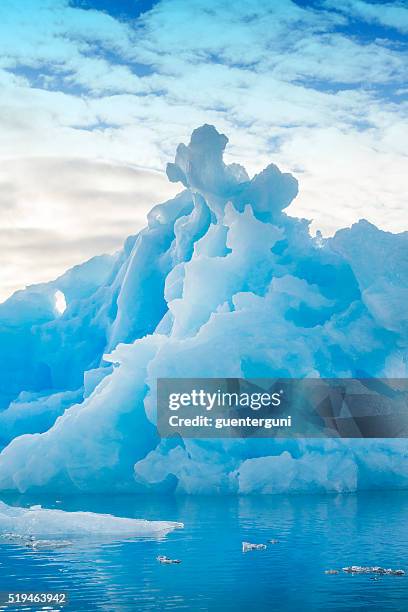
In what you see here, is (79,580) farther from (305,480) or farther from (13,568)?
(305,480)

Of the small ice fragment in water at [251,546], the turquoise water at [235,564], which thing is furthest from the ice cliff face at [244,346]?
the small ice fragment in water at [251,546]

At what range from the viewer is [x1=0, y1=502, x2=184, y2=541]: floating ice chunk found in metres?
11.8

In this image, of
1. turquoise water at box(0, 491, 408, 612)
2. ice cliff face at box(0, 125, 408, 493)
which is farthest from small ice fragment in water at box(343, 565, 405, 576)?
ice cliff face at box(0, 125, 408, 493)

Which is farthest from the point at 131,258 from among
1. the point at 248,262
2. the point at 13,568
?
the point at 13,568

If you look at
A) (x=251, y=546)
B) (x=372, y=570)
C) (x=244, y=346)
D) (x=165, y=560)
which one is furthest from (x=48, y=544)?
(x=244, y=346)

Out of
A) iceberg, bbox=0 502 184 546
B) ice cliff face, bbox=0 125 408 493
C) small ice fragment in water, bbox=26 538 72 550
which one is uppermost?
ice cliff face, bbox=0 125 408 493

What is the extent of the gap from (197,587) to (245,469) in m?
7.54

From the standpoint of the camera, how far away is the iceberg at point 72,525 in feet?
38.8

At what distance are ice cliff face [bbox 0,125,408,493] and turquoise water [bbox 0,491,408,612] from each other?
185cm

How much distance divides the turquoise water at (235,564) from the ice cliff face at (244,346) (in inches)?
72.9

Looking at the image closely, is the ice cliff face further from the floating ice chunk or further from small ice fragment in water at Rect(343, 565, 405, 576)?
small ice fragment in water at Rect(343, 565, 405, 576)

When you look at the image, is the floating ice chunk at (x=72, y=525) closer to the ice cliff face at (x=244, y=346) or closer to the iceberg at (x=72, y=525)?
the iceberg at (x=72, y=525)

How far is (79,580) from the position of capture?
28.3 feet

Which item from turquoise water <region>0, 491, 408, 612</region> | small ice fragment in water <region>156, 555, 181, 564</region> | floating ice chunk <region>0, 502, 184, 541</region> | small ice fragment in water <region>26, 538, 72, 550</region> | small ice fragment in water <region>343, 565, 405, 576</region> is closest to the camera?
turquoise water <region>0, 491, 408, 612</region>
